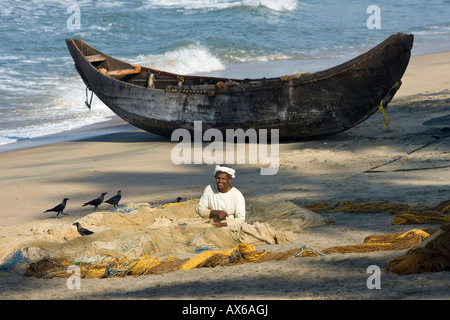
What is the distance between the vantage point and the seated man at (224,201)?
6824 millimetres

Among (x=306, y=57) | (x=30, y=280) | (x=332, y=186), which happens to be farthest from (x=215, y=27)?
(x=30, y=280)

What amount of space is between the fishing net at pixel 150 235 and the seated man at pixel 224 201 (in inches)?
6.1

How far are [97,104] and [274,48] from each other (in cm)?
953

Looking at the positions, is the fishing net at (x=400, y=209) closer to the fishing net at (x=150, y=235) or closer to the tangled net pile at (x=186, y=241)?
the tangled net pile at (x=186, y=241)

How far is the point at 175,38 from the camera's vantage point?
92.1 feet

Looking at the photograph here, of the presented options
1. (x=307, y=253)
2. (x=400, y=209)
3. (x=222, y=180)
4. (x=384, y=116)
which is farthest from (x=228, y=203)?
(x=384, y=116)

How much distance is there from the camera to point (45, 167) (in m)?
11.4

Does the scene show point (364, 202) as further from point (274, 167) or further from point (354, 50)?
point (354, 50)

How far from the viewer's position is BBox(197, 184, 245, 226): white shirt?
272 inches

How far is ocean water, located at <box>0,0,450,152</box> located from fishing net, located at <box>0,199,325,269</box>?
7.85 metres

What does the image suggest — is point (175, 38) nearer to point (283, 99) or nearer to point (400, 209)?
point (283, 99)

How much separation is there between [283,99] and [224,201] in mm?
4747

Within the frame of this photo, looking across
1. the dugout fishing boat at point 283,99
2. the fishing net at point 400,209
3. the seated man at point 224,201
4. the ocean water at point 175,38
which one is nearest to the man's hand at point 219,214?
the seated man at point 224,201

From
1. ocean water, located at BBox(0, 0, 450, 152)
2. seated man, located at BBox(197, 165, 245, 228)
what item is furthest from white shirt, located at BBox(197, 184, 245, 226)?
ocean water, located at BBox(0, 0, 450, 152)
